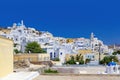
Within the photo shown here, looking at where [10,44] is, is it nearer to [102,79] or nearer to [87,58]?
[102,79]

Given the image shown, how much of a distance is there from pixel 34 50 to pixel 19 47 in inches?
577

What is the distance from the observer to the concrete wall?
12.7m

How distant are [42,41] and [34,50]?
1177 inches

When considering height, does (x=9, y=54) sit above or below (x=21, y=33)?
below

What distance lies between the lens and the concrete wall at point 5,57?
41.8 feet

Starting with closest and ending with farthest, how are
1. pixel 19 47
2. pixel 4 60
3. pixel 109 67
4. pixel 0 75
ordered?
1. pixel 0 75
2. pixel 4 60
3. pixel 109 67
4. pixel 19 47

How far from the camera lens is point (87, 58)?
6919 centimetres

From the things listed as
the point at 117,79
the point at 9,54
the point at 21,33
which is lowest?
the point at 117,79

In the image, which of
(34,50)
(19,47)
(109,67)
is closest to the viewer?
(109,67)

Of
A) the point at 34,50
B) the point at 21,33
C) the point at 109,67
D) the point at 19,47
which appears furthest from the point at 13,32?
the point at 109,67

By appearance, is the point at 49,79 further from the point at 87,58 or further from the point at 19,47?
the point at 19,47

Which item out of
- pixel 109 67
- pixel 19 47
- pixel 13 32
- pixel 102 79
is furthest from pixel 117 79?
pixel 13 32

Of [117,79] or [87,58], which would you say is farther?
[87,58]

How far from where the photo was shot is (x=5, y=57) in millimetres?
13680
